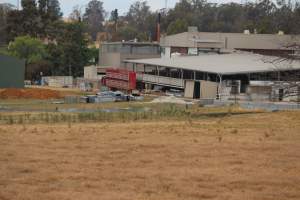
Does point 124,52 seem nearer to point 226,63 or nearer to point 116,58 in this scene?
point 116,58

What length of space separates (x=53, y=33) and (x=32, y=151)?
111090 millimetres

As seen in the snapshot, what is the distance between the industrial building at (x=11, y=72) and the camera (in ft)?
222

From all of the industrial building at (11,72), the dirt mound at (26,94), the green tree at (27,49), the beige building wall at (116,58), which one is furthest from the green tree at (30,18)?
the dirt mound at (26,94)

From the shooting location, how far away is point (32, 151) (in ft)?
51.5

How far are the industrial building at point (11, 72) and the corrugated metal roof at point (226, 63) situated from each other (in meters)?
16.1

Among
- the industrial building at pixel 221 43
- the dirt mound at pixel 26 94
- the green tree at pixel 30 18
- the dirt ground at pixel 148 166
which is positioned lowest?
the dirt mound at pixel 26 94

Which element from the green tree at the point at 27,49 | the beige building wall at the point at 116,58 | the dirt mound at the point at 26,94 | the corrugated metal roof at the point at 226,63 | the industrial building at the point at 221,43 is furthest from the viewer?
the green tree at the point at 27,49

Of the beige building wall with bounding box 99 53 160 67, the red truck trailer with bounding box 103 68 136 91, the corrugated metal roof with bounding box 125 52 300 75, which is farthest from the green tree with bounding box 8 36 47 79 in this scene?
the red truck trailer with bounding box 103 68 136 91

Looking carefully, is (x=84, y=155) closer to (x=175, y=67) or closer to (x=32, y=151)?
(x=32, y=151)

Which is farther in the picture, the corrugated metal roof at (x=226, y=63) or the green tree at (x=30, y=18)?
the green tree at (x=30, y=18)

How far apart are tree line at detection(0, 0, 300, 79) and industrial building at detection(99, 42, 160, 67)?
9.76 feet

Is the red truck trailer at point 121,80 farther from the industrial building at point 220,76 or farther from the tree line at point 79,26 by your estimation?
the tree line at point 79,26

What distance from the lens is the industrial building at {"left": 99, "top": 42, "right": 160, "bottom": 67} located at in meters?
98.4

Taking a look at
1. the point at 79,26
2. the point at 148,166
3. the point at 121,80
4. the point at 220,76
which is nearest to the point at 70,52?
the point at 79,26
